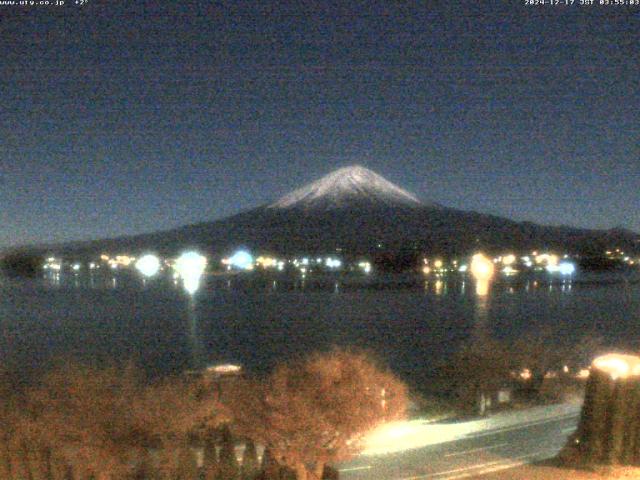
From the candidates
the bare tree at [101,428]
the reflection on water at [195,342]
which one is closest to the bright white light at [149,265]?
the reflection on water at [195,342]

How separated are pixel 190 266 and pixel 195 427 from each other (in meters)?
47.1

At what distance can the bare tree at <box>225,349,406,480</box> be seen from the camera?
703cm

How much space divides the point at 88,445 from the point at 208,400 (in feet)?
5.17

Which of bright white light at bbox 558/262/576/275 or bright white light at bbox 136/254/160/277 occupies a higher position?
bright white light at bbox 136/254/160/277

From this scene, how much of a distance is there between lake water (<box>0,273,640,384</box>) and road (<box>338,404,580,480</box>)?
7541 millimetres

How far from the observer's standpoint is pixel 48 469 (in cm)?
754

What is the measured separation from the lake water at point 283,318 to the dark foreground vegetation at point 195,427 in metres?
8.15

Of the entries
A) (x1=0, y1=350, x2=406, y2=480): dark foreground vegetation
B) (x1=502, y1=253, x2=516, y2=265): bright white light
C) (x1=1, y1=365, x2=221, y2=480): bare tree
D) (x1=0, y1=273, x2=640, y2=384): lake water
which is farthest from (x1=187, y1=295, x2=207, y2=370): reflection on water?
(x1=502, y1=253, x2=516, y2=265): bright white light

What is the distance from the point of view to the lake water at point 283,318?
75.0ft

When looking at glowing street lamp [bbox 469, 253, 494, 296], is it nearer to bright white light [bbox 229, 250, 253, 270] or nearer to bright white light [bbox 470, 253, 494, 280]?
bright white light [bbox 470, 253, 494, 280]

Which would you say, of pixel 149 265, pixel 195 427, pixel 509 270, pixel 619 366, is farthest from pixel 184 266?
pixel 619 366

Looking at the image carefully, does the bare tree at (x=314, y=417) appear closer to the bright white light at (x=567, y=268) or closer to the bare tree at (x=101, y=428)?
the bare tree at (x=101, y=428)

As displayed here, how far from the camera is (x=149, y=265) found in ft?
191

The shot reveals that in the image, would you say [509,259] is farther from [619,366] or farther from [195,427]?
[619,366]
